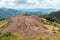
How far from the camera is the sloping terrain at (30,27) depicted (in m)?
32.6

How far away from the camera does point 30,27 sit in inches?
1339

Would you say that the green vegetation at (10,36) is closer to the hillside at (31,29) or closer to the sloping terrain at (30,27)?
the hillside at (31,29)

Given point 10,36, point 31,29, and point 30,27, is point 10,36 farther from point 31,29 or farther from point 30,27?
point 30,27

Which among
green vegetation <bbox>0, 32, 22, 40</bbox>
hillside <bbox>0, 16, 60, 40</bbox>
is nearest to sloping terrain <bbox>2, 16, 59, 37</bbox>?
hillside <bbox>0, 16, 60, 40</bbox>

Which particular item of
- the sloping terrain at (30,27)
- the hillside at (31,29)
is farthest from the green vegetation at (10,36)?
the sloping terrain at (30,27)

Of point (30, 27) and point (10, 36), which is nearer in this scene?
point (10, 36)

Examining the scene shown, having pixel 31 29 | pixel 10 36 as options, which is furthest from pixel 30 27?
pixel 10 36

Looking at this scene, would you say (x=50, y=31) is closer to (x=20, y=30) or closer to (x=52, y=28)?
(x=52, y=28)

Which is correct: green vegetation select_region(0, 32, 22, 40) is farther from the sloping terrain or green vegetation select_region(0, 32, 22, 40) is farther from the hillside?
the sloping terrain

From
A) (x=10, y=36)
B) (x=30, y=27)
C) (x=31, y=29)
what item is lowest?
(x=10, y=36)

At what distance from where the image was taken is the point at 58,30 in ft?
113

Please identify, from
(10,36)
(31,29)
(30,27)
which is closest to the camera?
(10,36)

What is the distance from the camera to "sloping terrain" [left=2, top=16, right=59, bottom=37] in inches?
1282

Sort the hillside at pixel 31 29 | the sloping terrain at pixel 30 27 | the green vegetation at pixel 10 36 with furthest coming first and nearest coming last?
1. the sloping terrain at pixel 30 27
2. the hillside at pixel 31 29
3. the green vegetation at pixel 10 36
